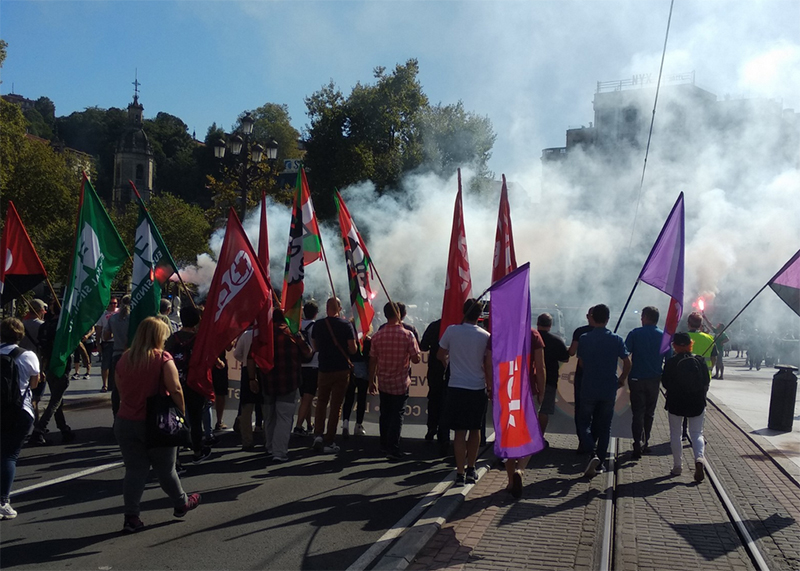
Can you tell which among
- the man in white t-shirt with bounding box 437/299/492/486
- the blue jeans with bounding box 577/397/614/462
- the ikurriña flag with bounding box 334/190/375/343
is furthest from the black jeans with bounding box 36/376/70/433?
the blue jeans with bounding box 577/397/614/462

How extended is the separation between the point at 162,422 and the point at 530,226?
28.0m

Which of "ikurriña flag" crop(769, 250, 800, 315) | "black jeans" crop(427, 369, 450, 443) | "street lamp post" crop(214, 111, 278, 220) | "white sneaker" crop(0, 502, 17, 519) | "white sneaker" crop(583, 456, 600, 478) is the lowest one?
"white sneaker" crop(0, 502, 17, 519)

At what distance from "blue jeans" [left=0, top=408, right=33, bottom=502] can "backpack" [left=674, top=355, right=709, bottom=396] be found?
6074mm

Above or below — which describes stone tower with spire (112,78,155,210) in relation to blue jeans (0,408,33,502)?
above

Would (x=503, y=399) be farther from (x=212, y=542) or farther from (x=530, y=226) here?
(x=530, y=226)

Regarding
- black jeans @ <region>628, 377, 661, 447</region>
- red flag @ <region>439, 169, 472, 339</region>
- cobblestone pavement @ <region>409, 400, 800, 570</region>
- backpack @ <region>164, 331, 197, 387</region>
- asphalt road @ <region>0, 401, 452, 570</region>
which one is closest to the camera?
asphalt road @ <region>0, 401, 452, 570</region>

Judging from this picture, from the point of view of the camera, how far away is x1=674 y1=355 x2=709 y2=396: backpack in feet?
24.9

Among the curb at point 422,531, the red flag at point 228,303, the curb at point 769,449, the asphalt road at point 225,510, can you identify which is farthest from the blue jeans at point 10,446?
the curb at point 769,449

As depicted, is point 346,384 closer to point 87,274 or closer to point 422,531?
point 87,274

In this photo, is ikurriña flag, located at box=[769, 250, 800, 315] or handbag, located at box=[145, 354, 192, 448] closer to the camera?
handbag, located at box=[145, 354, 192, 448]

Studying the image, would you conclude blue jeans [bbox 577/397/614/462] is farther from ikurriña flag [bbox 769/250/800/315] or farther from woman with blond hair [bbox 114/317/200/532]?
woman with blond hair [bbox 114/317/200/532]

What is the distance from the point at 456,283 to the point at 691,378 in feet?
8.62

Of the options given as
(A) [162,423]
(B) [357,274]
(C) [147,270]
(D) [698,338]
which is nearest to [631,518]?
(A) [162,423]

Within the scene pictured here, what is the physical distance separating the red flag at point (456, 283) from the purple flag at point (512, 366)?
1.64 meters
